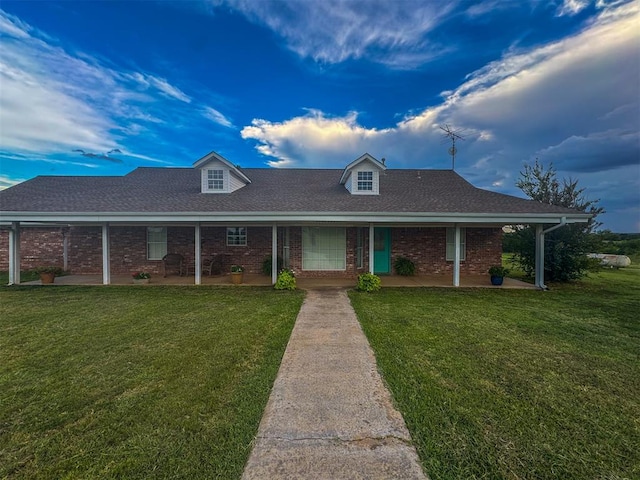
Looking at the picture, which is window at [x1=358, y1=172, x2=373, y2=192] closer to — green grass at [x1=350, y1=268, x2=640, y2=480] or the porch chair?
green grass at [x1=350, y1=268, x2=640, y2=480]

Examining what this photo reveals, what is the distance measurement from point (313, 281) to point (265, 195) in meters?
3.85

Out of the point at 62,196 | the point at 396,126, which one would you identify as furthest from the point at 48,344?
the point at 396,126

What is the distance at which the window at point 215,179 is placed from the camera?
1116 cm

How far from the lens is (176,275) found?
37.1 ft

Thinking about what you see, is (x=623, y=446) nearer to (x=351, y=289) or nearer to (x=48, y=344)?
(x=351, y=289)

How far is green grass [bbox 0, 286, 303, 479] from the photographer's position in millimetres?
2156

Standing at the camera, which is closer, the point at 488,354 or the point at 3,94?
the point at 488,354

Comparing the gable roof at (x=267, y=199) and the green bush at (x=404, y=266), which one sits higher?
the gable roof at (x=267, y=199)

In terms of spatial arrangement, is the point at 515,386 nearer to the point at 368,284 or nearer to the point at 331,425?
the point at 331,425

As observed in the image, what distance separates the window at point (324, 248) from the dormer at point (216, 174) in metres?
3.66

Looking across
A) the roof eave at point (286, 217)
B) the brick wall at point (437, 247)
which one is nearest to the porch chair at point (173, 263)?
the roof eave at point (286, 217)

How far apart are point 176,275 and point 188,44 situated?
9.61 m

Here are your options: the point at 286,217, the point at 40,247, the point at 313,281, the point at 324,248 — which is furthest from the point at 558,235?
the point at 40,247

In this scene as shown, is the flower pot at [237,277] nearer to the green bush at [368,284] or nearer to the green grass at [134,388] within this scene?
the green grass at [134,388]
